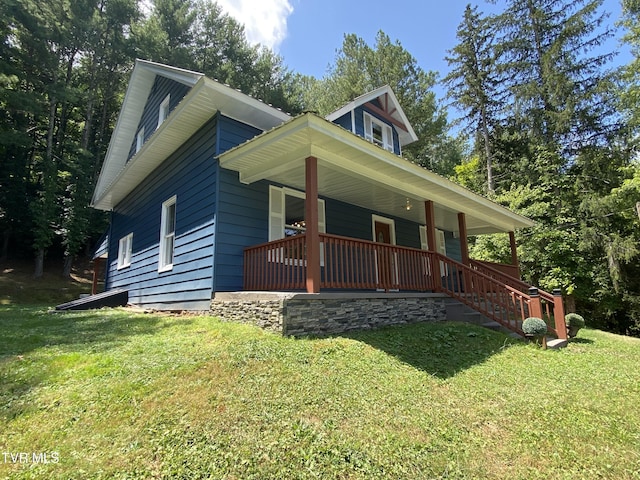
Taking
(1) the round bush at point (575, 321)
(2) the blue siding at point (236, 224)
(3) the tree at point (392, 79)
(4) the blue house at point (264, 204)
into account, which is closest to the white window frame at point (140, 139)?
(4) the blue house at point (264, 204)

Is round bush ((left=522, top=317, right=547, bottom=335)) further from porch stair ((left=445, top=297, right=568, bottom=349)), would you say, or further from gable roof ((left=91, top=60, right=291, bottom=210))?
gable roof ((left=91, top=60, right=291, bottom=210))

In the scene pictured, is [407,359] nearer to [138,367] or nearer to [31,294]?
[138,367]

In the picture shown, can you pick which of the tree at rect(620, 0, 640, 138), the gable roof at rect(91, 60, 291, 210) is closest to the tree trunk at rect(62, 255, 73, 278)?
the gable roof at rect(91, 60, 291, 210)

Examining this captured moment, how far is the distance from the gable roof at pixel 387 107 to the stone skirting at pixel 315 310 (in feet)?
20.8

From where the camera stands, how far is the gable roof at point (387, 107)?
10637 mm

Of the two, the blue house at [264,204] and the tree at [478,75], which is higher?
the tree at [478,75]

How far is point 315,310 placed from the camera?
5.10 meters

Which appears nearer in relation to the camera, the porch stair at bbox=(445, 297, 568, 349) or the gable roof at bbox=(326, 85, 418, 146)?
the porch stair at bbox=(445, 297, 568, 349)

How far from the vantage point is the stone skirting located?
486 cm

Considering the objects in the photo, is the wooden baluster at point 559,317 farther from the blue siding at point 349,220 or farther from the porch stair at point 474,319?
the blue siding at point 349,220

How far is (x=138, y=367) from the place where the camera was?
356cm

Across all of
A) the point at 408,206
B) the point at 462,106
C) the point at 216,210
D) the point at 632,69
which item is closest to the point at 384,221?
the point at 408,206

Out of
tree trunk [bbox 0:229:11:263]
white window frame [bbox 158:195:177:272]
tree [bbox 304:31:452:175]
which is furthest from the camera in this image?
tree [bbox 304:31:452:175]

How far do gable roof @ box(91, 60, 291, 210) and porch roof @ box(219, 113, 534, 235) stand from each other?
1.20 meters
